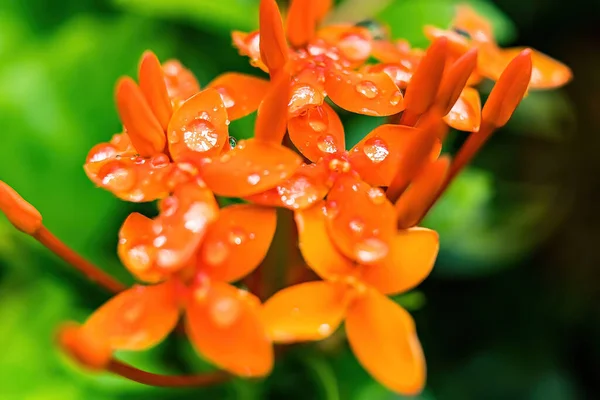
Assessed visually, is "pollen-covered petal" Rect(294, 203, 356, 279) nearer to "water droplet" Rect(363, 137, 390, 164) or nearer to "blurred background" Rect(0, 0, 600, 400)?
"water droplet" Rect(363, 137, 390, 164)

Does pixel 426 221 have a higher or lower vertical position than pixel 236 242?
lower

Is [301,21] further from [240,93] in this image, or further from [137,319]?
[137,319]

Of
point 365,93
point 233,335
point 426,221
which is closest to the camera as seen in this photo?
point 233,335

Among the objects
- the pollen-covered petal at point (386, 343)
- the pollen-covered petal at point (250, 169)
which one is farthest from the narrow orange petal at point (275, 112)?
the pollen-covered petal at point (386, 343)

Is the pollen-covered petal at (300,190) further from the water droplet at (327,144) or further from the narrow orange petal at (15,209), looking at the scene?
the narrow orange petal at (15,209)

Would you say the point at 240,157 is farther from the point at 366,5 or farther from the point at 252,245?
the point at 366,5

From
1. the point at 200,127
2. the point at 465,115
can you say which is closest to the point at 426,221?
the point at 465,115

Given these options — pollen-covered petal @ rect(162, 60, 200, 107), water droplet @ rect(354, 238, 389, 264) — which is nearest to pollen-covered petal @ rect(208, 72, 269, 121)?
pollen-covered petal @ rect(162, 60, 200, 107)
